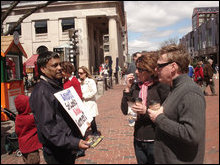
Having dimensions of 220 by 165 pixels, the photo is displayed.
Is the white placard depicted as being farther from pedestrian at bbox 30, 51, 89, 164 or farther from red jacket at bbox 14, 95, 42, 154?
red jacket at bbox 14, 95, 42, 154

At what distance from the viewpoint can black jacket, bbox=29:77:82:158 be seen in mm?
2109

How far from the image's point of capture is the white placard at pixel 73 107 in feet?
7.46

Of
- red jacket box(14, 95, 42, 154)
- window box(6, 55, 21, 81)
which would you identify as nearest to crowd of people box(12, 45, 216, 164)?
red jacket box(14, 95, 42, 154)

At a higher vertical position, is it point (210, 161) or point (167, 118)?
point (167, 118)

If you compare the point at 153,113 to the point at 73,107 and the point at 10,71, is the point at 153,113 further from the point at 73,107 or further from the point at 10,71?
the point at 10,71

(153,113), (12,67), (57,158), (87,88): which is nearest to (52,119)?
(57,158)

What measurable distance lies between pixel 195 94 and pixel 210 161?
159 centimetres

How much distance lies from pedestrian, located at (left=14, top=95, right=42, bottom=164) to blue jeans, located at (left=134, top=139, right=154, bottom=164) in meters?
1.59

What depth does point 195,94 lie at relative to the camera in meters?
1.76

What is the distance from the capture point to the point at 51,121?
212 centimetres

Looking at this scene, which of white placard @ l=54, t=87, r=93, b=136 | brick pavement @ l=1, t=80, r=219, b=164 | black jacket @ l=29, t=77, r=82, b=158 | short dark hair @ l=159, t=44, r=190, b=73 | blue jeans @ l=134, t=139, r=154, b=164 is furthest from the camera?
brick pavement @ l=1, t=80, r=219, b=164

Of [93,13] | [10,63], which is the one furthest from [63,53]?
[93,13]

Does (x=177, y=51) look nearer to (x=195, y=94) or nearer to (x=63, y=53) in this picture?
(x=195, y=94)

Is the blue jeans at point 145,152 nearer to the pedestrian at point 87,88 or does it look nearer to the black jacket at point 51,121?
the black jacket at point 51,121
